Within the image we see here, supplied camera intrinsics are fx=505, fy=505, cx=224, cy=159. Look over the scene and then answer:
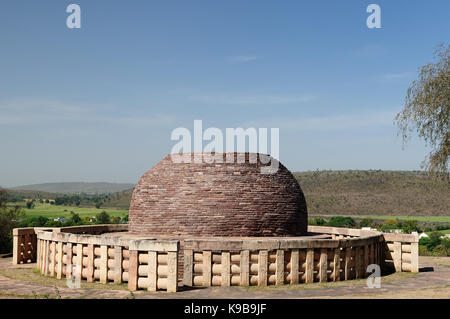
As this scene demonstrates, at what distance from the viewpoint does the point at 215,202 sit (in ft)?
53.7

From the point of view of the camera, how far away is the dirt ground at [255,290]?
12.4 metres

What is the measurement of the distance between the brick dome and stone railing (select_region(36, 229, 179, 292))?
2.47 m

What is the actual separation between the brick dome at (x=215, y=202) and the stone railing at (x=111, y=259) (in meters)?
2.47

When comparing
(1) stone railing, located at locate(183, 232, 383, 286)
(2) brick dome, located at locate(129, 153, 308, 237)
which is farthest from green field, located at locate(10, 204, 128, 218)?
(1) stone railing, located at locate(183, 232, 383, 286)

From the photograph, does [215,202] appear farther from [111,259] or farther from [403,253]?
[403,253]

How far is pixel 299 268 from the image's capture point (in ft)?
47.1

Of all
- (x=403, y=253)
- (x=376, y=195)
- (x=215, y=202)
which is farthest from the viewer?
(x=376, y=195)

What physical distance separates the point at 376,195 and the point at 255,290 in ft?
239

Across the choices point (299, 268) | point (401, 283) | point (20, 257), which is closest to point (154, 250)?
point (299, 268)

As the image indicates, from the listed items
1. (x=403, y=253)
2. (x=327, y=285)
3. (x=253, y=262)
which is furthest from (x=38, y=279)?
(x=403, y=253)

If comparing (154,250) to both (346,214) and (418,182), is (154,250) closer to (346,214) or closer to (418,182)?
(346,214)

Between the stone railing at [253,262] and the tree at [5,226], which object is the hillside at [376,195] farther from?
the stone railing at [253,262]

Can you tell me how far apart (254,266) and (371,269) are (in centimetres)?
464

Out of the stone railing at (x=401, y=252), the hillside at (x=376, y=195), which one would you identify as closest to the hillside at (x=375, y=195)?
the hillside at (x=376, y=195)
